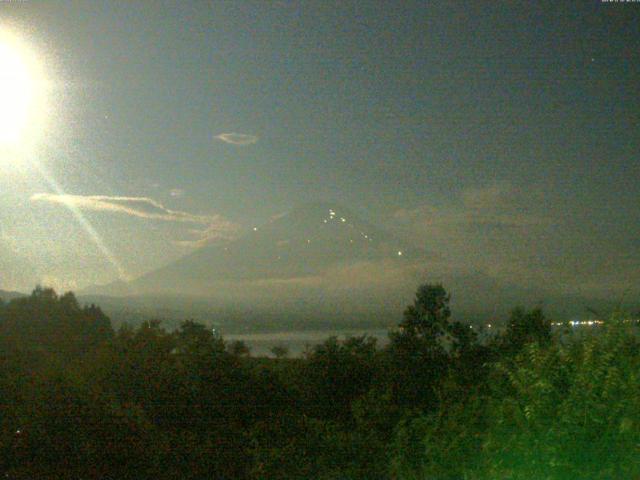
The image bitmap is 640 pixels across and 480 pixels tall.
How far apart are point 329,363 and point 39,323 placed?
13.0m

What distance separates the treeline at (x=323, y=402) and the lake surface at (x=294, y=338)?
573mm

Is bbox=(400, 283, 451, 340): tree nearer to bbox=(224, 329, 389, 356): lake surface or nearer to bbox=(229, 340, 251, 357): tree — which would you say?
bbox=(224, 329, 389, 356): lake surface

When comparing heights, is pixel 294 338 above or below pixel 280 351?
above

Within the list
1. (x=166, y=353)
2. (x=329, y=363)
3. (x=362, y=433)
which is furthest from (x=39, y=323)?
(x=362, y=433)

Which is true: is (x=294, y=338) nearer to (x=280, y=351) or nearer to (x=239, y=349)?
(x=280, y=351)

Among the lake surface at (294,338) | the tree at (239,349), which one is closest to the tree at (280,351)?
the lake surface at (294,338)

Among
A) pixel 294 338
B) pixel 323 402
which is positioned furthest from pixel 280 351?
pixel 323 402

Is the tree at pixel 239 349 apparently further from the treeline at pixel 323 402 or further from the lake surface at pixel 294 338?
the lake surface at pixel 294 338

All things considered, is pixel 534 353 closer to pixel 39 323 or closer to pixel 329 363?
Answer: pixel 329 363

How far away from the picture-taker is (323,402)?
63.1 feet

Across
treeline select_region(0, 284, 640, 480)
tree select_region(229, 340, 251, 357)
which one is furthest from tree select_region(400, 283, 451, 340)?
tree select_region(229, 340, 251, 357)

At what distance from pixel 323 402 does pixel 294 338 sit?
8.40 metres

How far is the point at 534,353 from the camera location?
642 cm

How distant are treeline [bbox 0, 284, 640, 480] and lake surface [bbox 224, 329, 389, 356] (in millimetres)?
573
